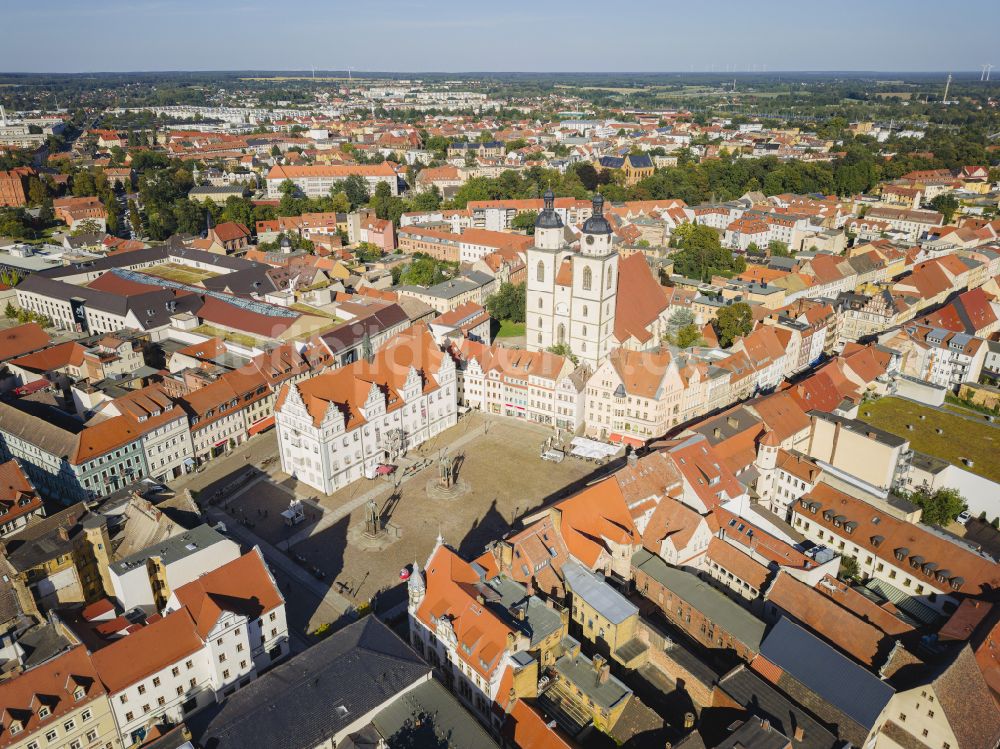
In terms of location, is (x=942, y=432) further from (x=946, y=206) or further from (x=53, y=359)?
(x=946, y=206)

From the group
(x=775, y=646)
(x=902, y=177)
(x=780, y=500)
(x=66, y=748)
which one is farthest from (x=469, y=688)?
(x=902, y=177)

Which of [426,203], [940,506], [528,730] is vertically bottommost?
[528,730]

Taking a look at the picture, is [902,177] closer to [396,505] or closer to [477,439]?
[477,439]

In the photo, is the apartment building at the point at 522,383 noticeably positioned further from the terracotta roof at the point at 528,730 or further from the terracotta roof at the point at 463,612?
the terracotta roof at the point at 528,730

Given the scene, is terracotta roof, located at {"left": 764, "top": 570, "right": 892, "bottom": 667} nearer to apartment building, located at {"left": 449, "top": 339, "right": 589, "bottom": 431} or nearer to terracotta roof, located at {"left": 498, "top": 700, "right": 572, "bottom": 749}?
terracotta roof, located at {"left": 498, "top": 700, "right": 572, "bottom": 749}

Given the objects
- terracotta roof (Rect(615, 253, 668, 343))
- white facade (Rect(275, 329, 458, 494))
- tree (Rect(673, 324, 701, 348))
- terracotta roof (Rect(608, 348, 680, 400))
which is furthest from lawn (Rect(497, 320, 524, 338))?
terracotta roof (Rect(608, 348, 680, 400))

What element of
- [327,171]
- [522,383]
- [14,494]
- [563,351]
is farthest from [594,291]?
[327,171]
